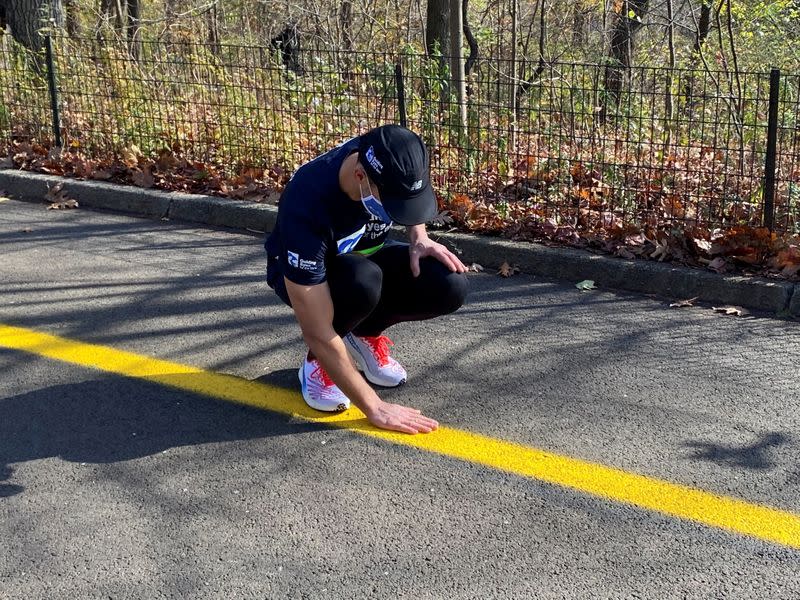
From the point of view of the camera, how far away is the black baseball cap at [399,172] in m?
3.17

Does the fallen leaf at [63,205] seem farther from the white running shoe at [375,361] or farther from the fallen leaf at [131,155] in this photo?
the white running shoe at [375,361]

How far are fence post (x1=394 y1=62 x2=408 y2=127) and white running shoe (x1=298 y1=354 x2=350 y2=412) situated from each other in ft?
9.85

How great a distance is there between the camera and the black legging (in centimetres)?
369

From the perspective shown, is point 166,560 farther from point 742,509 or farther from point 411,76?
point 411,76

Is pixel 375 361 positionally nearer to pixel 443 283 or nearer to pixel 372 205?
pixel 443 283

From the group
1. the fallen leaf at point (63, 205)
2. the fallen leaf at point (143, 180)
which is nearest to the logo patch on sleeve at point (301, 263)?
the fallen leaf at point (143, 180)

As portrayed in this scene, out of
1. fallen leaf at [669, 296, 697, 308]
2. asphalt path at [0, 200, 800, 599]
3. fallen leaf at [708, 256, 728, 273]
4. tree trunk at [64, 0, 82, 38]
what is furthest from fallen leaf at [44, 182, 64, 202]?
tree trunk at [64, 0, 82, 38]

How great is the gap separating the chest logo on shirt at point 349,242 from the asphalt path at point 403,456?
72 cm

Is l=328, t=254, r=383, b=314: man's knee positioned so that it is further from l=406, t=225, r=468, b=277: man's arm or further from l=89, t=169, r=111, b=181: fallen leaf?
l=89, t=169, r=111, b=181: fallen leaf

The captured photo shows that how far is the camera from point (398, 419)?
3713 mm

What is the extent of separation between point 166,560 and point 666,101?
4287 mm

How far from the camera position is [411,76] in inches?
259

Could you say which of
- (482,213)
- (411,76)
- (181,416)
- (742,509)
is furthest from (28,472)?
(411,76)

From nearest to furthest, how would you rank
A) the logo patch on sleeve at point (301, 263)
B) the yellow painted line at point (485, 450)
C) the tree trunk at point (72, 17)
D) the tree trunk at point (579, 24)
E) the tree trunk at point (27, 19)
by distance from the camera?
the yellow painted line at point (485, 450)
the logo patch on sleeve at point (301, 263)
the tree trunk at point (27, 19)
the tree trunk at point (579, 24)
the tree trunk at point (72, 17)
